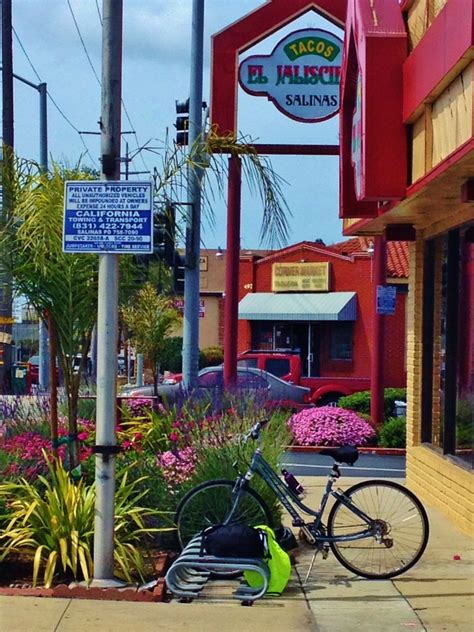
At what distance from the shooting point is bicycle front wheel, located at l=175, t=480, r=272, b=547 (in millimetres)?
7590

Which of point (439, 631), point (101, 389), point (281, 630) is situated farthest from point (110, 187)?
point (439, 631)

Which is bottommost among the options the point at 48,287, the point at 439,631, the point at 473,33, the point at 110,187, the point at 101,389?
the point at 439,631

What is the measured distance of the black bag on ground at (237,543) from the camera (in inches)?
267

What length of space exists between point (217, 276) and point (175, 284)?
38740 millimetres

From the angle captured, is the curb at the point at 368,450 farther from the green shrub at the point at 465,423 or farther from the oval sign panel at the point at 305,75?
the green shrub at the point at 465,423

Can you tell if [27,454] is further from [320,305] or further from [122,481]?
[320,305]

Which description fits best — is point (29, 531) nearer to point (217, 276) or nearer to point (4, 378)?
point (4, 378)

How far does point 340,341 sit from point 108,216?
29564 millimetres

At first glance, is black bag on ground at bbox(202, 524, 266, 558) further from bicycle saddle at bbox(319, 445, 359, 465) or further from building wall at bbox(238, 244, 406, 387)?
building wall at bbox(238, 244, 406, 387)

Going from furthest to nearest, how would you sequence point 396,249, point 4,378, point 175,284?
1. point 396,249
2. point 4,378
3. point 175,284

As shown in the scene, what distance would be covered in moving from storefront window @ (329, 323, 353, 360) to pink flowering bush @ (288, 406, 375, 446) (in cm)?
2002

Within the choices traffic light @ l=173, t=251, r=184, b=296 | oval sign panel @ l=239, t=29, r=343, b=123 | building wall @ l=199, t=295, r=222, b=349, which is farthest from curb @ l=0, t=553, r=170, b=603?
building wall @ l=199, t=295, r=222, b=349

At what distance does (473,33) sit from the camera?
20.2ft

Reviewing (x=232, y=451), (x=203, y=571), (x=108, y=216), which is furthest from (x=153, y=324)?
(x=203, y=571)
